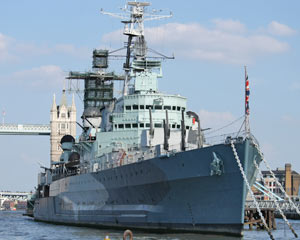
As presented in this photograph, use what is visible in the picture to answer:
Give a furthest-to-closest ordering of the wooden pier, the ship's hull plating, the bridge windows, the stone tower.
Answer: the stone tower < the wooden pier < the bridge windows < the ship's hull plating

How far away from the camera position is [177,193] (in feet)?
94.9

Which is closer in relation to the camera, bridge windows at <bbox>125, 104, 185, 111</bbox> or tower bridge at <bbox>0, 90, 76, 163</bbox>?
bridge windows at <bbox>125, 104, 185, 111</bbox>

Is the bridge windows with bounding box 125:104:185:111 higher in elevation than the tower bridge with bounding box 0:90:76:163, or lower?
lower

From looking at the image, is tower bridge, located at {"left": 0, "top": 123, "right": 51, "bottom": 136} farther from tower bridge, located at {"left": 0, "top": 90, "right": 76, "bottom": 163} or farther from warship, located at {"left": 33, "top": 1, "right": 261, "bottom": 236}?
warship, located at {"left": 33, "top": 1, "right": 261, "bottom": 236}

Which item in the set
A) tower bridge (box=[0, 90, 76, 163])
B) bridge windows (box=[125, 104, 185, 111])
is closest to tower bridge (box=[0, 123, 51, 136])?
tower bridge (box=[0, 90, 76, 163])

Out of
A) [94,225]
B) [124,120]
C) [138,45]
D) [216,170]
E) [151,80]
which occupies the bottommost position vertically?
[94,225]

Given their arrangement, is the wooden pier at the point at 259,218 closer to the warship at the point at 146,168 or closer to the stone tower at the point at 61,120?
the warship at the point at 146,168

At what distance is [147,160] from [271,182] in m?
100

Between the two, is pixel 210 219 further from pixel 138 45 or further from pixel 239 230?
pixel 138 45

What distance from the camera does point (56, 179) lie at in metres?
47.5

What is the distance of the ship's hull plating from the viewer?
87.9 ft

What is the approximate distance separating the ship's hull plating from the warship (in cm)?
4

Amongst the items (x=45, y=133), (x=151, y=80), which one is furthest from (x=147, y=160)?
(x=45, y=133)

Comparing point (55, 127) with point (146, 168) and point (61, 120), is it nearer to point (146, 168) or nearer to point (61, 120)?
point (61, 120)
